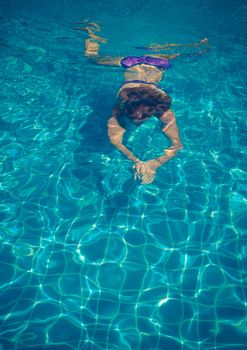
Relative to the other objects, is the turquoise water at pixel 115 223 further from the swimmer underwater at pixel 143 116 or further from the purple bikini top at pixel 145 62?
the purple bikini top at pixel 145 62

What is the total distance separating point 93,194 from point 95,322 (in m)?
2.58

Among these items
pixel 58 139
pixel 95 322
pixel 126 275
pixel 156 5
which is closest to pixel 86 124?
pixel 58 139

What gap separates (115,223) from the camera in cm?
501

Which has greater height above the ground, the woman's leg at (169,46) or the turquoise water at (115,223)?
the woman's leg at (169,46)

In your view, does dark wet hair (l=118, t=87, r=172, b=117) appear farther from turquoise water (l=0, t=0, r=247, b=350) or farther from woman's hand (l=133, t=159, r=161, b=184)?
turquoise water (l=0, t=0, r=247, b=350)

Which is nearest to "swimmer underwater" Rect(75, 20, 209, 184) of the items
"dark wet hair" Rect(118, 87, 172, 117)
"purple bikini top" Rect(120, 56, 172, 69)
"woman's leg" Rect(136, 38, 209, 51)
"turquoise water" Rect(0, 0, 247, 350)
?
"dark wet hair" Rect(118, 87, 172, 117)

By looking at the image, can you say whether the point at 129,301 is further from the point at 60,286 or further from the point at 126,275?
the point at 60,286

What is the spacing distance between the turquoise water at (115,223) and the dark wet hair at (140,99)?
160 cm

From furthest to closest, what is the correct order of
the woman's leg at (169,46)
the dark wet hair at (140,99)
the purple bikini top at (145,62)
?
the woman's leg at (169,46) < the purple bikini top at (145,62) < the dark wet hair at (140,99)

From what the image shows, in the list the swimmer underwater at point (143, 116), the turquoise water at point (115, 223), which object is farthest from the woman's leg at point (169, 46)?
the swimmer underwater at point (143, 116)

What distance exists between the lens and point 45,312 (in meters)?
3.92

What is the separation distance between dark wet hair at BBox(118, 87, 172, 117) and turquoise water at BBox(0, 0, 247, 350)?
1.60m

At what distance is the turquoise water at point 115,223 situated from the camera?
3811 mm

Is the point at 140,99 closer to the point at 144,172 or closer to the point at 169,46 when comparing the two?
the point at 144,172
